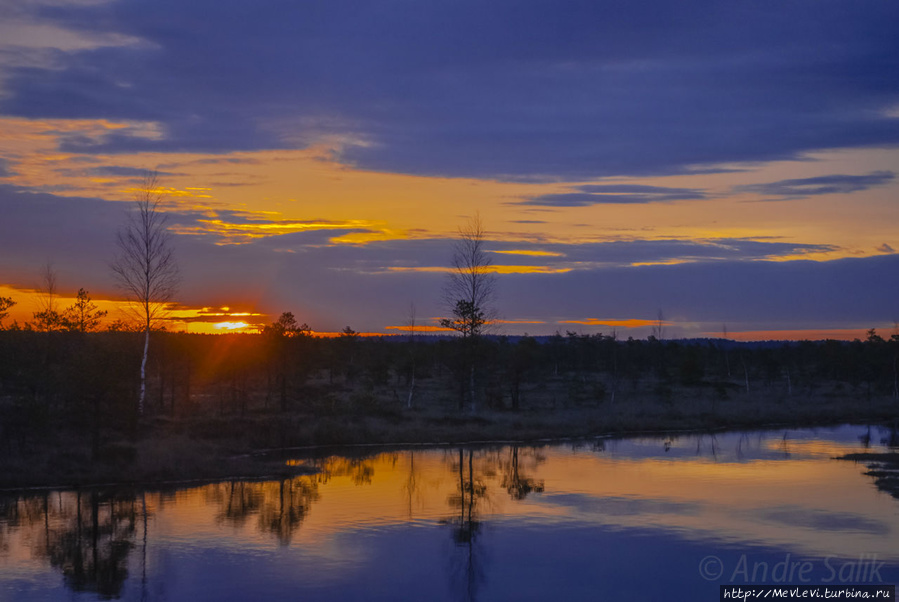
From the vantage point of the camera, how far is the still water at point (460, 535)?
14.0 metres

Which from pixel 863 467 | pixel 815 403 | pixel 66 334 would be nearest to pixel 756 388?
pixel 815 403

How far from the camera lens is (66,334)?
42938 millimetres

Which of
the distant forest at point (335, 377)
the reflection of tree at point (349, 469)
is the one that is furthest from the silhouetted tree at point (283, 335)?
the reflection of tree at point (349, 469)

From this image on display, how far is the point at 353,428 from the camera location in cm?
3831

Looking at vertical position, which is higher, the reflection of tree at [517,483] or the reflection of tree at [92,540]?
the reflection of tree at [92,540]

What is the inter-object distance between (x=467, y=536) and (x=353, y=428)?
21.0 metres

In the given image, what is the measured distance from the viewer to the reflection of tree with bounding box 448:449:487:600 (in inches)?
551

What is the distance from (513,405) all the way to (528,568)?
39.5 metres

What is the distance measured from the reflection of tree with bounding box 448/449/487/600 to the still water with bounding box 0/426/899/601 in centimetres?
6

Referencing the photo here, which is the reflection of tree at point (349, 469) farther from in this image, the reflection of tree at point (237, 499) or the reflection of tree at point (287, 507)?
the reflection of tree at point (237, 499)

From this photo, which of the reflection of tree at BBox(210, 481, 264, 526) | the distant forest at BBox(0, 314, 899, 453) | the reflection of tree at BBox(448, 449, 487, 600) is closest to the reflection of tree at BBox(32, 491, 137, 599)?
the reflection of tree at BBox(210, 481, 264, 526)

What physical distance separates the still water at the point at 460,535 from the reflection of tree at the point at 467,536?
6cm

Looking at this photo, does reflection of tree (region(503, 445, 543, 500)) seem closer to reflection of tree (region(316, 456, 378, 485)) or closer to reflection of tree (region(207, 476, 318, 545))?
reflection of tree (region(316, 456, 378, 485))

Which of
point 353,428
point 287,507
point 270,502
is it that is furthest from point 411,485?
point 353,428
